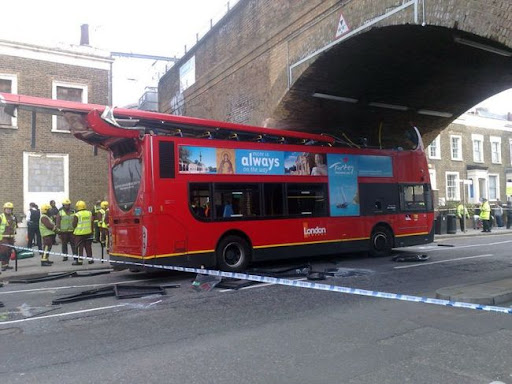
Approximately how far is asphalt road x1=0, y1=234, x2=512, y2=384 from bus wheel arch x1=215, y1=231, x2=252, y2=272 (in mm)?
1588

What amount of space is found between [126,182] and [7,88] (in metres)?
13.4

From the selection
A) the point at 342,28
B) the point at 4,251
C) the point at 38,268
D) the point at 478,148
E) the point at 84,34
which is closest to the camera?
the point at 4,251

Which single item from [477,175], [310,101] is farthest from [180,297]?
[477,175]

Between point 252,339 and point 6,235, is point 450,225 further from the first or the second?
point 252,339

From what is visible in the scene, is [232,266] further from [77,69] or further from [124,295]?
[77,69]

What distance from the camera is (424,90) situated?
15711 mm

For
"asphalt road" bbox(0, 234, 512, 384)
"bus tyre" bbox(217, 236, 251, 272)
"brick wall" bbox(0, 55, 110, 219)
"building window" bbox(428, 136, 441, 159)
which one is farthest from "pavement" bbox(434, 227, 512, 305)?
"building window" bbox(428, 136, 441, 159)

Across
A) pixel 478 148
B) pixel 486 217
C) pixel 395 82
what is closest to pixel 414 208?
pixel 395 82

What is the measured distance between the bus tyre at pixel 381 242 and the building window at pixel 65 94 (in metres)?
14.9

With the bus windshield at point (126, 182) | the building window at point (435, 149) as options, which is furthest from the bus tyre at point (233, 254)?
the building window at point (435, 149)

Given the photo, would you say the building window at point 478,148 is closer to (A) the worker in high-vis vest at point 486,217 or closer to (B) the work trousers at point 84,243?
(A) the worker in high-vis vest at point 486,217

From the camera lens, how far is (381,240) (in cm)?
1365

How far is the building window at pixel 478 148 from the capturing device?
35688 mm

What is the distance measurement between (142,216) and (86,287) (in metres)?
1.85
